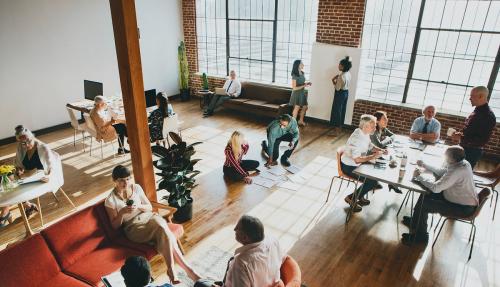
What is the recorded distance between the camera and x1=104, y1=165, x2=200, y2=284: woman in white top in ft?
11.3

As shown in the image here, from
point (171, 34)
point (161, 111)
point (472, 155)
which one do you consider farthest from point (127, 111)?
point (171, 34)

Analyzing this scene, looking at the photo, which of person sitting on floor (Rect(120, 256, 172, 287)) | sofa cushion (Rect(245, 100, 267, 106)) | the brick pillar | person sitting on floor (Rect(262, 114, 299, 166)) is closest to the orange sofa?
person sitting on floor (Rect(120, 256, 172, 287))

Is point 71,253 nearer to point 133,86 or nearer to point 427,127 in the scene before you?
point 133,86

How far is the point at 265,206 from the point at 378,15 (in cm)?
523

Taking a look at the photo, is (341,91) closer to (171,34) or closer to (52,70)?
(171,34)

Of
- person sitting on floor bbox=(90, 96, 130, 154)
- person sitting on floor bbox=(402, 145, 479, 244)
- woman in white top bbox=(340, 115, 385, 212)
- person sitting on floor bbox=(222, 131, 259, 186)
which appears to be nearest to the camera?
person sitting on floor bbox=(402, 145, 479, 244)

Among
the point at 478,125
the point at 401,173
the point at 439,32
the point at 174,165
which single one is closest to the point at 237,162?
the point at 174,165

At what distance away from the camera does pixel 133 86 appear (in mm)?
3785

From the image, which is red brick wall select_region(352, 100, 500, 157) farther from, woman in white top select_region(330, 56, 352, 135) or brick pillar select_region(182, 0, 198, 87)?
brick pillar select_region(182, 0, 198, 87)

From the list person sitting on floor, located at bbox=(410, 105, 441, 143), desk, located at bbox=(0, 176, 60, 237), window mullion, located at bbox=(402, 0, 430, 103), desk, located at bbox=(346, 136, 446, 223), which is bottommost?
desk, located at bbox=(0, 176, 60, 237)

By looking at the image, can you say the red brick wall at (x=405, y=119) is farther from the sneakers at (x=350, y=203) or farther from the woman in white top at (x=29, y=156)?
the woman in white top at (x=29, y=156)

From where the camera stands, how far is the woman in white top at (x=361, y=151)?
15.2ft

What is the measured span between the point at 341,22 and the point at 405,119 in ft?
8.54

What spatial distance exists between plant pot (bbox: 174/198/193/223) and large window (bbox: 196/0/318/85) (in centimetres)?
568
